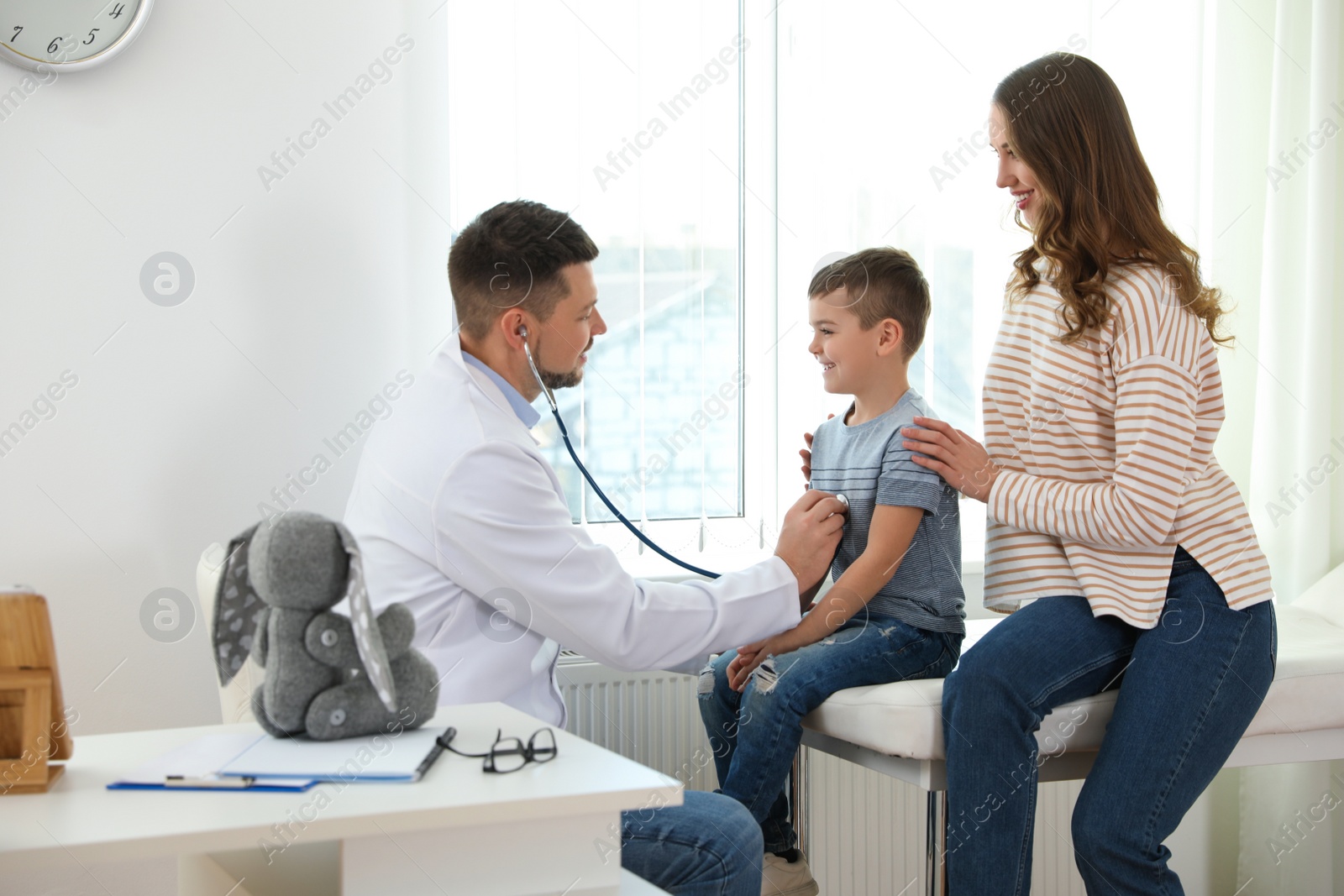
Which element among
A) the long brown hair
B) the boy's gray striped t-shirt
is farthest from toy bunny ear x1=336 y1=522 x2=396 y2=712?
the long brown hair

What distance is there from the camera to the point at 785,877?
1582mm

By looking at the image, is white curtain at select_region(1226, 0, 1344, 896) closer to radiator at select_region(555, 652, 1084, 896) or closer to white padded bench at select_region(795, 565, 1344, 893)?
radiator at select_region(555, 652, 1084, 896)

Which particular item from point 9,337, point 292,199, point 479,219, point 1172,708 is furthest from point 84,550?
point 1172,708

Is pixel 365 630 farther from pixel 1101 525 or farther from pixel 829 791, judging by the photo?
pixel 829 791

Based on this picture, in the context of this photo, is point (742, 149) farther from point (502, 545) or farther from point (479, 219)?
point (502, 545)

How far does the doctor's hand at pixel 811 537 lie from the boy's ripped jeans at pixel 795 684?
108mm

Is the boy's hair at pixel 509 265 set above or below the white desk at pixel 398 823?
above

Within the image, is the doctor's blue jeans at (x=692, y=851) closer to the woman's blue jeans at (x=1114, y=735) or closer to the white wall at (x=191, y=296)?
the woman's blue jeans at (x=1114, y=735)

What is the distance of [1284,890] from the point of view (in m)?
2.35

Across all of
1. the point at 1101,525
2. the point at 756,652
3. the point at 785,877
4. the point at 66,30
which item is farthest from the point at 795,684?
the point at 66,30

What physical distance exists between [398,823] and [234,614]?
1.03 feet

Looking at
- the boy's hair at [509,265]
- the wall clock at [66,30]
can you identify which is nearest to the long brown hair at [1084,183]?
the boy's hair at [509,265]

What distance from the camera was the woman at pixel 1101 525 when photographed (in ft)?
4.36

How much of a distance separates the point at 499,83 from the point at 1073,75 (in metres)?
1.07
